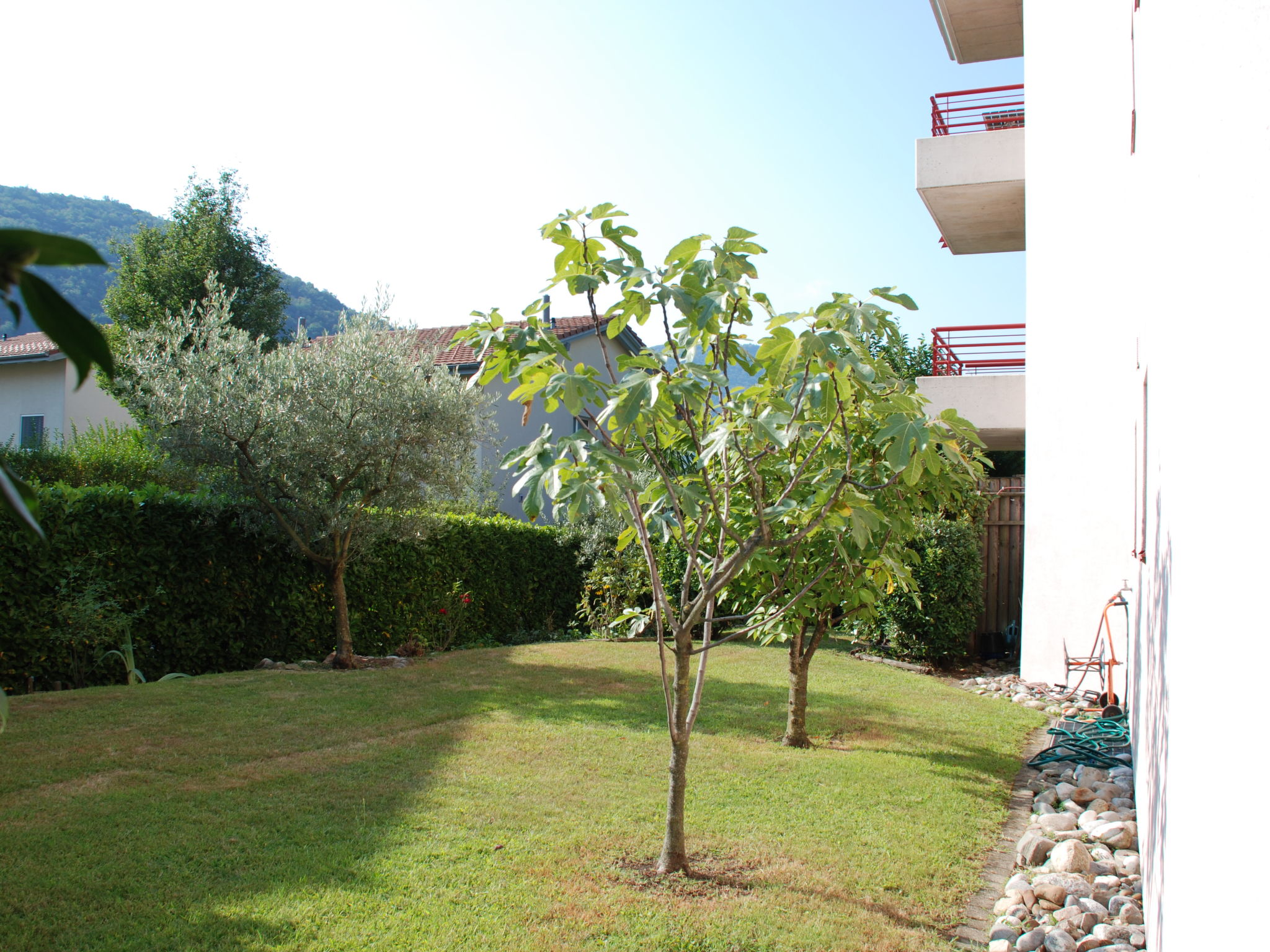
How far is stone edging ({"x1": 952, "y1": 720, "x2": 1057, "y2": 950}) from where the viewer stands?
389cm

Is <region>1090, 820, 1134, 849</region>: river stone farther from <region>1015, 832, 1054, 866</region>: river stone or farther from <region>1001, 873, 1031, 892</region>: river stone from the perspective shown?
<region>1001, 873, 1031, 892</region>: river stone

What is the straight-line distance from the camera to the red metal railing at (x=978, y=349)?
13.4 meters

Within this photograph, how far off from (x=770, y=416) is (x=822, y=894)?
7.84 feet

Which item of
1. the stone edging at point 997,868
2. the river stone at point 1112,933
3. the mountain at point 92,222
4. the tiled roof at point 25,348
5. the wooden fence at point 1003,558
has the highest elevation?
the mountain at point 92,222

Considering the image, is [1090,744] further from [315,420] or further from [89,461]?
[89,461]

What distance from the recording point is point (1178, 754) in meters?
2.38

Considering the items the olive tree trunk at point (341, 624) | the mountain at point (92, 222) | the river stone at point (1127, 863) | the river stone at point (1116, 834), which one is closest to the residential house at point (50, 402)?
the olive tree trunk at point (341, 624)

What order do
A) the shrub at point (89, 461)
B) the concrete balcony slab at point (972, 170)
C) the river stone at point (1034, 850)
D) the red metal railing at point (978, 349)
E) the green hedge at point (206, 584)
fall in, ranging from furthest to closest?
the shrub at point (89, 461)
the red metal railing at point (978, 349)
the concrete balcony slab at point (972, 170)
the green hedge at point (206, 584)
the river stone at point (1034, 850)

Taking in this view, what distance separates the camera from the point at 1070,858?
4.59 metres

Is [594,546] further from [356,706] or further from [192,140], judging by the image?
[192,140]

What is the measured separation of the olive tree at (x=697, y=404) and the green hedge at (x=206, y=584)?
539 centimetres

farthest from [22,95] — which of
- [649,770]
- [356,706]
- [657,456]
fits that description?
[649,770]

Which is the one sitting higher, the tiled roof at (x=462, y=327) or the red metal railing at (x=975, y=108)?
the red metal railing at (x=975, y=108)

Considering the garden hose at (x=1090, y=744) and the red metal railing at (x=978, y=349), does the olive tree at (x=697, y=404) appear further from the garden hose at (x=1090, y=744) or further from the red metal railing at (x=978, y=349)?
the red metal railing at (x=978, y=349)
